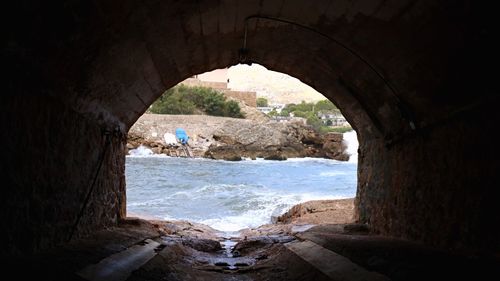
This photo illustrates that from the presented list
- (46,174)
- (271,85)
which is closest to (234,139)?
(46,174)

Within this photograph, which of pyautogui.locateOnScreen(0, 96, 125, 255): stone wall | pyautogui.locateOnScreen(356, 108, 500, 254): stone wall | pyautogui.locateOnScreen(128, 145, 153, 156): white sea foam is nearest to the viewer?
pyautogui.locateOnScreen(0, 96, 125, 255): stone wall

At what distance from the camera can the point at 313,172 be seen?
88.3 feet

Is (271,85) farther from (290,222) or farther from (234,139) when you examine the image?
(290,222)

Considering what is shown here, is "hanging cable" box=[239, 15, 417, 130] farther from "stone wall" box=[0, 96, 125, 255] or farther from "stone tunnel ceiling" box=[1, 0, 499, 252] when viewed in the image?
"stone wall" box=[0, 96, 125, 255]

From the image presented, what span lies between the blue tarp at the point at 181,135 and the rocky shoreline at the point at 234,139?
1.36ft

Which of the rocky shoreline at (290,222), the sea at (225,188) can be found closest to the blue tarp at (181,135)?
the sea at (225,188)

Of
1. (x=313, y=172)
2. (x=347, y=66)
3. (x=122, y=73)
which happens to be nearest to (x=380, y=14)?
(x=347, y=66)

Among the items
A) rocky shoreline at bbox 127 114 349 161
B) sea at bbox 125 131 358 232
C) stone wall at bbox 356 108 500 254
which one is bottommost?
sea at bbox 125 131 358 232

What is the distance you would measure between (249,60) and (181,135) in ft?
88.4

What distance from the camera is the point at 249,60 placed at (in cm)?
714

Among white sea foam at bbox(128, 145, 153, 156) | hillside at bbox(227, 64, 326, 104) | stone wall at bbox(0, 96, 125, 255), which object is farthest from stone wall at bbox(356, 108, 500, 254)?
hillside at bbox(227, 64, 326, 104)

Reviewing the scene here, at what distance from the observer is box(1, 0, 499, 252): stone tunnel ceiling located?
3344 mm

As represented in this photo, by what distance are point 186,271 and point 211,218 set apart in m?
7.65

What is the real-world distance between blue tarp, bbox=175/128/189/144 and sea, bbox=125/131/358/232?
2.34 meters
